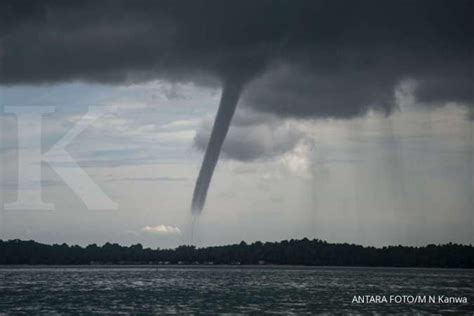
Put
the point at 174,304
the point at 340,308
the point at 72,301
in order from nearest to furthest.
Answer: the point at 340,308 → the point at 174,304 → the point at 72,301

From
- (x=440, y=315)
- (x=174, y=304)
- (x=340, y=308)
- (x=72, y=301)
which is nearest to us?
(x=440, y=315)

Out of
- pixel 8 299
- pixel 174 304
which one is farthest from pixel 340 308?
pixel 8 299

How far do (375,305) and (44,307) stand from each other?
4047cm

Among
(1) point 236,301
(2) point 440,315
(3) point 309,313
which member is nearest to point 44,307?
(1) point 236,301

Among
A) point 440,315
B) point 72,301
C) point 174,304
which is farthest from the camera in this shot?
point 72,301

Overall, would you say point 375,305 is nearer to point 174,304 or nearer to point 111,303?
point 174,304

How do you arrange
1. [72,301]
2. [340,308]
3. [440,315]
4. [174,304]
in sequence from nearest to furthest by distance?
1. [440,315]
2. [340,308]
3. [174,304]
4. [72,301]

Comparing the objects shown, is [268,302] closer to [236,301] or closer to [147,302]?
[236,301]

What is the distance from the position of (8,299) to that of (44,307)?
18242mm

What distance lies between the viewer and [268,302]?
93.1m

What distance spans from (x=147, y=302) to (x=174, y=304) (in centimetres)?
577

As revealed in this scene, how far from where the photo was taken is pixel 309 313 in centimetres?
7675

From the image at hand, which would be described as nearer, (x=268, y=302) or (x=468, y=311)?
(x=468, y=311)

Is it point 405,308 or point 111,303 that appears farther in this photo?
point 111,303
